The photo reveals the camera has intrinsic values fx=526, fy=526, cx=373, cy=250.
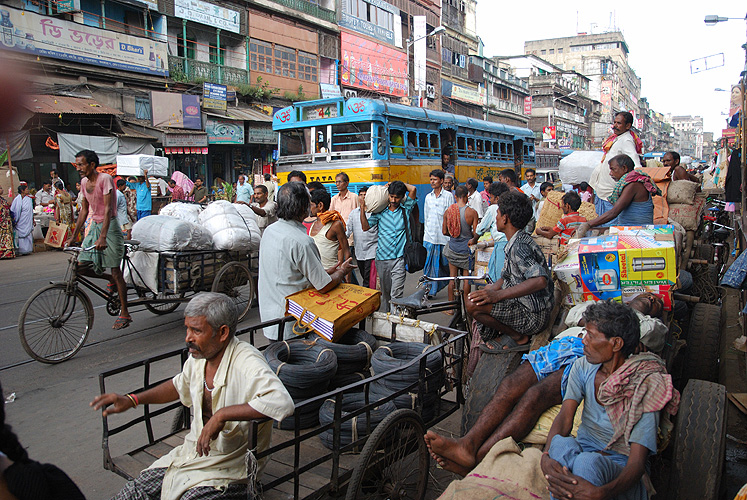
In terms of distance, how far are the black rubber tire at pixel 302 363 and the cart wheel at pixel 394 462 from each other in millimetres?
544

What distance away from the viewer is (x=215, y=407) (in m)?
2.56

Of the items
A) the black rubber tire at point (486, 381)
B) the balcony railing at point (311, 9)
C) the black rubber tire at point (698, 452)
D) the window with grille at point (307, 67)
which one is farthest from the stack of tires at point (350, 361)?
the balcony railing at point (311, 9)

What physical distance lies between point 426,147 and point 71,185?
1277 centimetres

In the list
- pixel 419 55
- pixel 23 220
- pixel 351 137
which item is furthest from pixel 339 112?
pixel 419 55

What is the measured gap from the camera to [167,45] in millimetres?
20453

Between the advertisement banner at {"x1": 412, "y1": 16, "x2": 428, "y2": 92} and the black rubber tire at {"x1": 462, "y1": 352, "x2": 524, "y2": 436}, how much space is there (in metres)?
34.8

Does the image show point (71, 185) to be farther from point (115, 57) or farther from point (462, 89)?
point (462, 89)

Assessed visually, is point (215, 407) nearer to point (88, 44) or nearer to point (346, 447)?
point (346, 447)

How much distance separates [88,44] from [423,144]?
39.2 feet

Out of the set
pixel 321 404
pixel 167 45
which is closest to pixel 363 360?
pixel 321 404

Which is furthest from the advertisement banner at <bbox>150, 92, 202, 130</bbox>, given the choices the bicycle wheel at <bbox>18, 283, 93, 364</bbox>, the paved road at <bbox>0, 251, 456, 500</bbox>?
the bicycle wheel at <bbox>18, 283, 93, 364</bbox>

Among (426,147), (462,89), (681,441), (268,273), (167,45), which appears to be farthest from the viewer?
(462,89)

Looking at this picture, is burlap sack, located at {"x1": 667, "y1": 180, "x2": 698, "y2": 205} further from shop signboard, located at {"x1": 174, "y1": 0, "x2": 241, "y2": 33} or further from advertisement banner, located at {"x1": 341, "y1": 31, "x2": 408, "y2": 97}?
advertisement banner, located at {"x1": 341, "y1": 31, "x2": 408, "y2": 97}

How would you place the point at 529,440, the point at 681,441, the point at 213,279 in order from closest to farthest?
the point at 681,441
the point at 529,440
the point at 213,279
